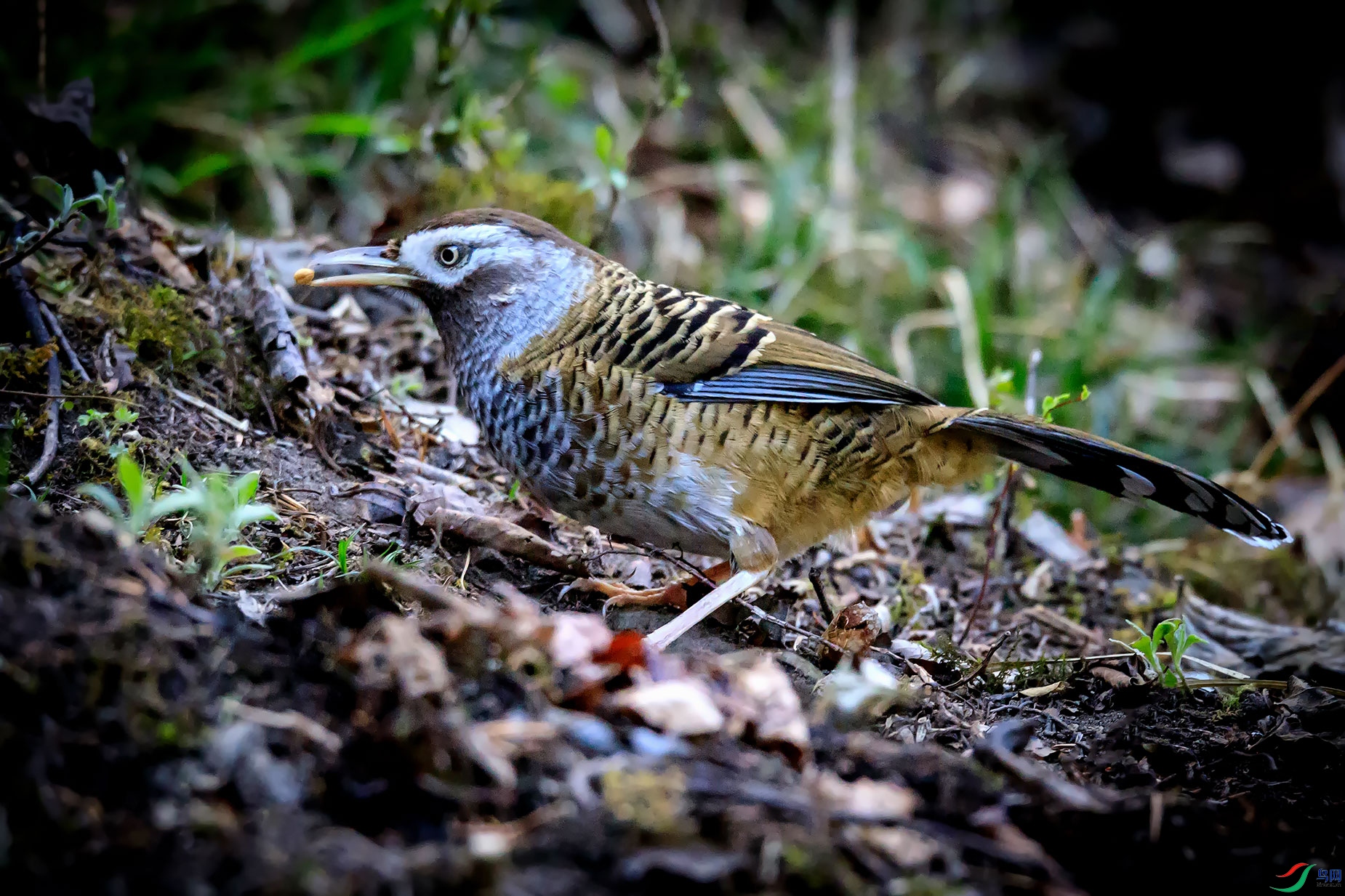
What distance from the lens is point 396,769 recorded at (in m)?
1.87

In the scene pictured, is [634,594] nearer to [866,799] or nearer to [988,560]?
[988,560]

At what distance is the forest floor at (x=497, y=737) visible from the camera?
1734 mm

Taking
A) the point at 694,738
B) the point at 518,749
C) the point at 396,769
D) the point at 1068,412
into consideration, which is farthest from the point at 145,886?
the point at 1068,412

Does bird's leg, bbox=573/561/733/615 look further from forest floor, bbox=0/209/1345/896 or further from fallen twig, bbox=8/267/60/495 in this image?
fallen twig, bbox=8/267/60/495

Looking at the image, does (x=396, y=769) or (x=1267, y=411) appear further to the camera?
(x=1267, y=411)

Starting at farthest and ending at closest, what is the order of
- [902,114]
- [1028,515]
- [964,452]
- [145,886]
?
1. [902,114]
2. [1028,515]
3. [964,452]
4. [145,886]

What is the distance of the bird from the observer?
3.32 meters

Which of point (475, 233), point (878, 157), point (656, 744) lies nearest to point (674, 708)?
point (656, 744)

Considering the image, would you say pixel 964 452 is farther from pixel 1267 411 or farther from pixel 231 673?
pixel 1267 411

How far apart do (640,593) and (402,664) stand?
1.61 m

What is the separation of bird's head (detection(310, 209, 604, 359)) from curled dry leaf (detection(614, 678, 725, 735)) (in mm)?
1642

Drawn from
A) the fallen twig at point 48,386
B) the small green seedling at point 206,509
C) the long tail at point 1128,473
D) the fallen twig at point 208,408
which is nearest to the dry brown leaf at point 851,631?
the long tail at point 1128,473

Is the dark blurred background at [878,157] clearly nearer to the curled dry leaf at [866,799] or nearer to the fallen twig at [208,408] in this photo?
the fallen twig at [208,408]

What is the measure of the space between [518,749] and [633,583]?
6.08 feet
